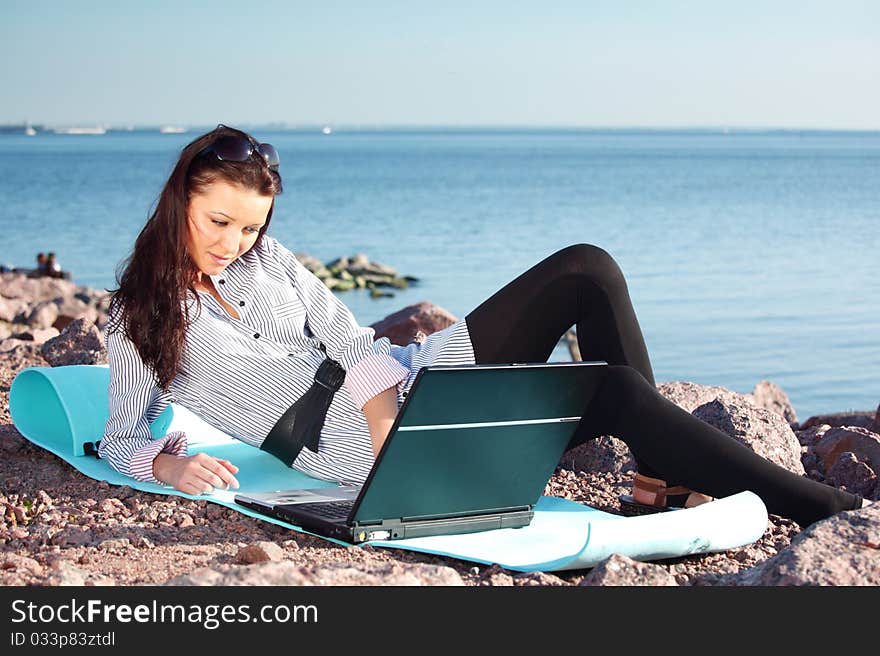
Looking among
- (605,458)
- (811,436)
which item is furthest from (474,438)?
(811,436)

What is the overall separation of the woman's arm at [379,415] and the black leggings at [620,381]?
0.33 meters

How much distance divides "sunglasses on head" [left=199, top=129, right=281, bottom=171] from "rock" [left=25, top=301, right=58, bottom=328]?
8.42 metres

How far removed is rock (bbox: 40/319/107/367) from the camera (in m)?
6.25

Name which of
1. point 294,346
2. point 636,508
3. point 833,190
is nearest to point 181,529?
point 294,346

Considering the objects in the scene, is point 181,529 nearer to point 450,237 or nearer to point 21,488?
point 21,488

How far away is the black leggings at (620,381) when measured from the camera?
11.2 feet

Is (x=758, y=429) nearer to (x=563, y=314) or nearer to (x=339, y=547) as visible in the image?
(x=563, y=314)

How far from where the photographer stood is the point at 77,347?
6.38 metres

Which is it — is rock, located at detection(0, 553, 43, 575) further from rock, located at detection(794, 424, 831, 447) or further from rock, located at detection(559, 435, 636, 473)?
rock, located at detection(794, 424, 831, 447)

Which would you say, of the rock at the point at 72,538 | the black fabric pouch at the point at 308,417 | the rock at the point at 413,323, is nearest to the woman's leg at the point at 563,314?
the black fabric pouch at the point at 308,417

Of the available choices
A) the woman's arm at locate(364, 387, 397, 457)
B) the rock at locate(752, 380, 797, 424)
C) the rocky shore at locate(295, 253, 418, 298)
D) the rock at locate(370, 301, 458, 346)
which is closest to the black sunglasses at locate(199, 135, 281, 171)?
the woman's arm at locate(364, 387, 397, 457)

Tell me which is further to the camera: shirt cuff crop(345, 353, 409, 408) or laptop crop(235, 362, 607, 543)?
shirt cuff crop(345, 353, 409, 408)

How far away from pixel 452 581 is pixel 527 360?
109cm

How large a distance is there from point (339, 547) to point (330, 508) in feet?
0.54
